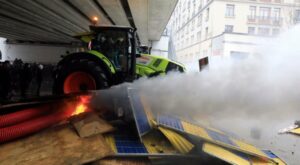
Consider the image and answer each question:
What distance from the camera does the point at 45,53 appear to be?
28.4 meters

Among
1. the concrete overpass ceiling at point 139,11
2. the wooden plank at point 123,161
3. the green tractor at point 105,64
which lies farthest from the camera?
the concrete overpass ceiling at point 139,11

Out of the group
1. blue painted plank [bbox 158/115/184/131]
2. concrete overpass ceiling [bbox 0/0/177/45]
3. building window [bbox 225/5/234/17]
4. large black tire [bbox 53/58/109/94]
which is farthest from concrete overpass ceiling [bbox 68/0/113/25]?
building window [bbox 225/5/234/17]

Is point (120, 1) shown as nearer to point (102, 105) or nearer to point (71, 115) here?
point (102, 105)

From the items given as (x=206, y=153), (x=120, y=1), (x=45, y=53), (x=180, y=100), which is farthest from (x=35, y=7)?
(x=45, y=53)

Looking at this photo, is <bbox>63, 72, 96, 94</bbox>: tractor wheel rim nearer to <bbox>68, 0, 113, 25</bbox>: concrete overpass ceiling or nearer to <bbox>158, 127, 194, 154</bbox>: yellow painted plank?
<bbox>158, 127, 194, 154</bbox>: yellow painted plank

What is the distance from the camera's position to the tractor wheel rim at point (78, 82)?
23.9ft

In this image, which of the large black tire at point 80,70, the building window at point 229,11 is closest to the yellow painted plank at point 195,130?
the large black tire at point 80,70

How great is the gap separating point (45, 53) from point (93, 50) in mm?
21910

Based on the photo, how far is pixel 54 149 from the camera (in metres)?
4.34

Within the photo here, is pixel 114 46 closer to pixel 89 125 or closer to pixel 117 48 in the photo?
pixel 117 48

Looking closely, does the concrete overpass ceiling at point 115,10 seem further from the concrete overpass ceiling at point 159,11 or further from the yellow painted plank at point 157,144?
the yellow painted plank at point 157,144

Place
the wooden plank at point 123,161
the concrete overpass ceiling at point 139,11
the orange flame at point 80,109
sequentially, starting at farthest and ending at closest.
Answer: the concrete overpass ceiling at point 139,11, the orange flame at point 80,109, the wooden plank at point 123,161

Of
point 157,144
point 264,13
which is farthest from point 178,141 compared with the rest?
point 264,13

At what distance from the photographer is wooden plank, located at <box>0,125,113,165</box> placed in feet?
13.2
